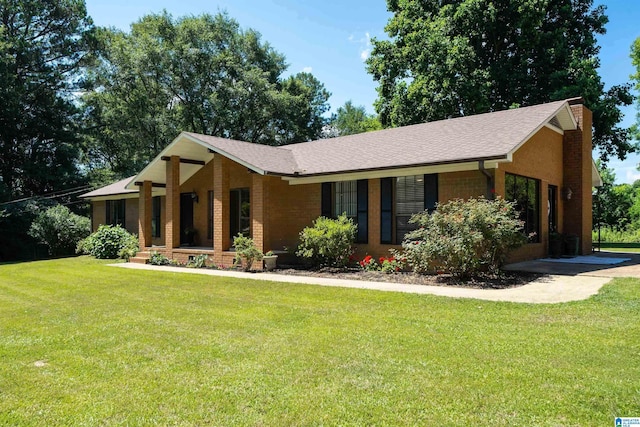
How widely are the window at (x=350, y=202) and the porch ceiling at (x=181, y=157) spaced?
15.4 ft

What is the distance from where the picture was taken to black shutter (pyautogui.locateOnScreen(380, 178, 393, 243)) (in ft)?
44.0

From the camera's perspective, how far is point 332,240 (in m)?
13.0

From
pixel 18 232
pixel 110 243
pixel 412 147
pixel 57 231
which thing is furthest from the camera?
Result: pixel 18 232

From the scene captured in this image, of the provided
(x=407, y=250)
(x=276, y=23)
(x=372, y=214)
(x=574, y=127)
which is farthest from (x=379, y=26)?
(x=407, y=250)

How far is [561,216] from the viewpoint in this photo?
16734 millimetres

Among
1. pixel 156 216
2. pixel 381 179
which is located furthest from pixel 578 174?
pixel 156 216

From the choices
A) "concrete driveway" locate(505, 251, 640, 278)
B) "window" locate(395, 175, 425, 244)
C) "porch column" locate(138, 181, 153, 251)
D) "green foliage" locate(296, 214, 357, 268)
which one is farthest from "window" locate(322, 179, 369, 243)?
"porch column" locate(138, 181, 153, 251)

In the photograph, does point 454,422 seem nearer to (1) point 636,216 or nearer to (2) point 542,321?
(2) point 542,321

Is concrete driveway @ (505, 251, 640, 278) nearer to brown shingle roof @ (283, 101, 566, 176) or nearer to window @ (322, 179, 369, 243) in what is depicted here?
brown shingle roof @ (283, 101, 566, 176)

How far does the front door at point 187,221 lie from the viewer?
62.6 ft

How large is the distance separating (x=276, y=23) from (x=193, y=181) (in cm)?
872

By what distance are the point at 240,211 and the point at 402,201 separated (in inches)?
268

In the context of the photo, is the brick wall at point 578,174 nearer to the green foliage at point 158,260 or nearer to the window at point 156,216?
the green foliage at point 158,260

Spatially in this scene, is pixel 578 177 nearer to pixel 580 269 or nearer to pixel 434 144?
pixel 580 269
